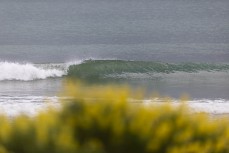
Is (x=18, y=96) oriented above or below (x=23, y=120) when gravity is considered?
below

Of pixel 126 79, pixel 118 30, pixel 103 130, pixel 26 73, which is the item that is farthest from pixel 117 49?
pixel 103 130

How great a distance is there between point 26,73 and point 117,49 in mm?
25662

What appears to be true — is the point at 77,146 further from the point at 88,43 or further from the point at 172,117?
the point at 88,43

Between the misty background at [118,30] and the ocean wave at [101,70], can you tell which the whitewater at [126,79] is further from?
the misty background at [118,30]

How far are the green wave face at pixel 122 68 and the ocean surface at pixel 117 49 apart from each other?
44 mm

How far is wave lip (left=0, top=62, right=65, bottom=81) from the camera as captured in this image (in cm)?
2520

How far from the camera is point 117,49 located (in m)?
51.7

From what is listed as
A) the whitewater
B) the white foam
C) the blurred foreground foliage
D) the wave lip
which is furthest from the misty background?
the blurred foreground foliage

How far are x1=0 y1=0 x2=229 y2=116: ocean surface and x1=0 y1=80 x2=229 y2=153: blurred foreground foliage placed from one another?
0.64 metres

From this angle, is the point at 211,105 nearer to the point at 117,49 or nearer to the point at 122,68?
the point at 122,68

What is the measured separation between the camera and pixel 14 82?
2367 centimetres

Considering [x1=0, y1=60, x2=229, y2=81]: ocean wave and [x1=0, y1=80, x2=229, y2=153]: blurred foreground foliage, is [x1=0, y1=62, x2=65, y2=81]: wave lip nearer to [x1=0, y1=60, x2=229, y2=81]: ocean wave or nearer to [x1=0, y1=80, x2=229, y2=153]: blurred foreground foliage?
[x1=0, y1=60, x2=229, y2=81]: ocean wave

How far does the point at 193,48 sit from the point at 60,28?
28.1 meters

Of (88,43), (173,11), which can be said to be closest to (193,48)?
(88,43)
